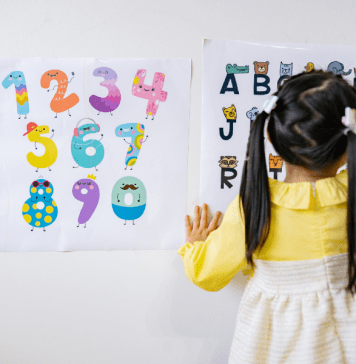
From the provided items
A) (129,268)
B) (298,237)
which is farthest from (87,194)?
(298,237)

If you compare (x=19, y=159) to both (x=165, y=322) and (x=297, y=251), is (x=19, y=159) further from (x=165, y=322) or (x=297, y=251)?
(x=297, y=251)

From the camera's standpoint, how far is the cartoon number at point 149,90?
825 millimetres

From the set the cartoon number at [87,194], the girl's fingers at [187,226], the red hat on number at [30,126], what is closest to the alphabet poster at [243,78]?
the girl's fingers at [187,226]

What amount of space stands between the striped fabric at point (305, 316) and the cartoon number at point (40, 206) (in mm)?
600

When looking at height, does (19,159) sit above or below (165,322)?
above

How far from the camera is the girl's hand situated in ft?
2.56

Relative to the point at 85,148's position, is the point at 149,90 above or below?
A: above

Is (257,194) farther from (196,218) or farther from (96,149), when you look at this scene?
(96,149)

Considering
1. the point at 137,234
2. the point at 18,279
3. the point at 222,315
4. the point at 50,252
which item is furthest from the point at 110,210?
the point at 222,315

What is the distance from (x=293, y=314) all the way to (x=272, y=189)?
0.84 feet

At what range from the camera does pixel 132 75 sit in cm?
82

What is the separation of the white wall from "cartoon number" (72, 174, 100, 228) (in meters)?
0.13

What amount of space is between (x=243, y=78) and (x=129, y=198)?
475 millimetres

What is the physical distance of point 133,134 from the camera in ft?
2.72
